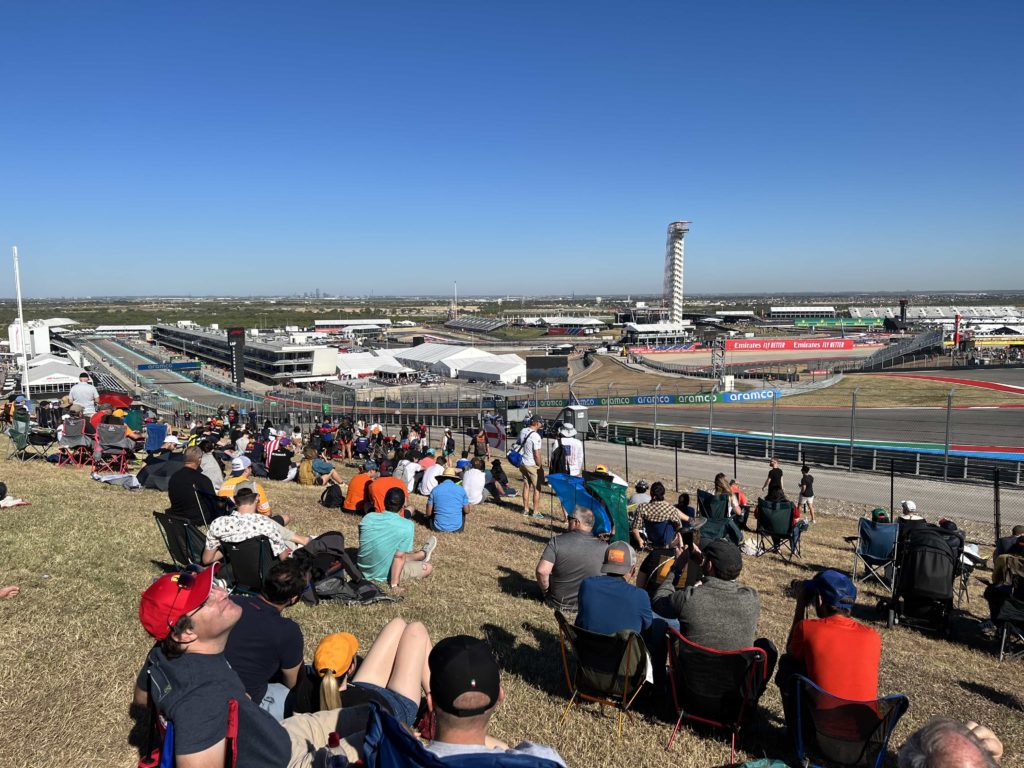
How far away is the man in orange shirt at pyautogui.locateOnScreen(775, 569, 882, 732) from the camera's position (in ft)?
13.9

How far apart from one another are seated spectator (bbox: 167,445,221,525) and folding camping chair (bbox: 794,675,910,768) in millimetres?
6167

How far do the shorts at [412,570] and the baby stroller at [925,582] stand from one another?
4.90 metres

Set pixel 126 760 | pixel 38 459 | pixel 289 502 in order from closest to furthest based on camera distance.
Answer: pixel 126 760 < pixel 289 502 < pixel 38 459

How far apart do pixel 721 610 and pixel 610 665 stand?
2.66ft

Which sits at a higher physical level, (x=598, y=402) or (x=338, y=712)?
(x=338, y=712)

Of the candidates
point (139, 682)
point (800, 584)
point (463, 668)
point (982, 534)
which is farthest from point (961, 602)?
point (139, 682)

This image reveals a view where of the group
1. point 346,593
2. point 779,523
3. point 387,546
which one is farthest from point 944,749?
point 779,523

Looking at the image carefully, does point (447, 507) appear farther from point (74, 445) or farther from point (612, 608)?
point (74, 445)

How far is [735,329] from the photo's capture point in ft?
484

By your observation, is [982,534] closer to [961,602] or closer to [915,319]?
[961,602]

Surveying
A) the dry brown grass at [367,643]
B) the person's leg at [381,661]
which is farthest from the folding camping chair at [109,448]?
the person's leg at [381,661]

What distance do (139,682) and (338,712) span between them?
3.21ft

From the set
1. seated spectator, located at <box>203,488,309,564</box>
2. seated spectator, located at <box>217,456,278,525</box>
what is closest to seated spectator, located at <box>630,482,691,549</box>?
seated spectator, located at <box>217,456,278,525</box>

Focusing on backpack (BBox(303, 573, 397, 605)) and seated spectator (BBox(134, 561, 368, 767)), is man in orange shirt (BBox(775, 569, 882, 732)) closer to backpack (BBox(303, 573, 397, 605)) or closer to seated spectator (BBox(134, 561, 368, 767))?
seated spectator (BBox(134, 561, 368, 767))
